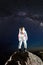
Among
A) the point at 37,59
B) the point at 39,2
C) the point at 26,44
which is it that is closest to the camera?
the point at 37,59

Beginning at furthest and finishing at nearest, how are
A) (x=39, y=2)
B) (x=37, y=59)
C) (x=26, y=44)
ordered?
(x=39, y=2) → (x=26, y=44) → (x=37, y=59)

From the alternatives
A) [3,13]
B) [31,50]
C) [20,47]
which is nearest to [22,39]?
[20,47]

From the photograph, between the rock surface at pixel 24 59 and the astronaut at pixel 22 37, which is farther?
the astronaut at pixel 22 37

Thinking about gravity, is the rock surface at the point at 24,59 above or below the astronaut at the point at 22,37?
below

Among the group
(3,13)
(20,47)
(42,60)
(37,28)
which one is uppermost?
(3,13)

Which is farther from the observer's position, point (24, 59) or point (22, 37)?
point (22, 37)

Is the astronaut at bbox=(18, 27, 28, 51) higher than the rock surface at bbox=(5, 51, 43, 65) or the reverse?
higher

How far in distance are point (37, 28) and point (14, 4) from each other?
0.40 metres

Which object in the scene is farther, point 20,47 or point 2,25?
point 2,25

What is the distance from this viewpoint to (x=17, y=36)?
8.53 ft

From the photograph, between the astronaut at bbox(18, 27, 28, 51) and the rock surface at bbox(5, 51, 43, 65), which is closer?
the rock surface at bbox(5, 51, 43, 65)

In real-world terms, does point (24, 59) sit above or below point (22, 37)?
below

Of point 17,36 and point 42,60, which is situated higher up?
point 17,36

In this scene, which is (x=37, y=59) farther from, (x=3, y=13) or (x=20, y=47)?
(x=3, y=13)
